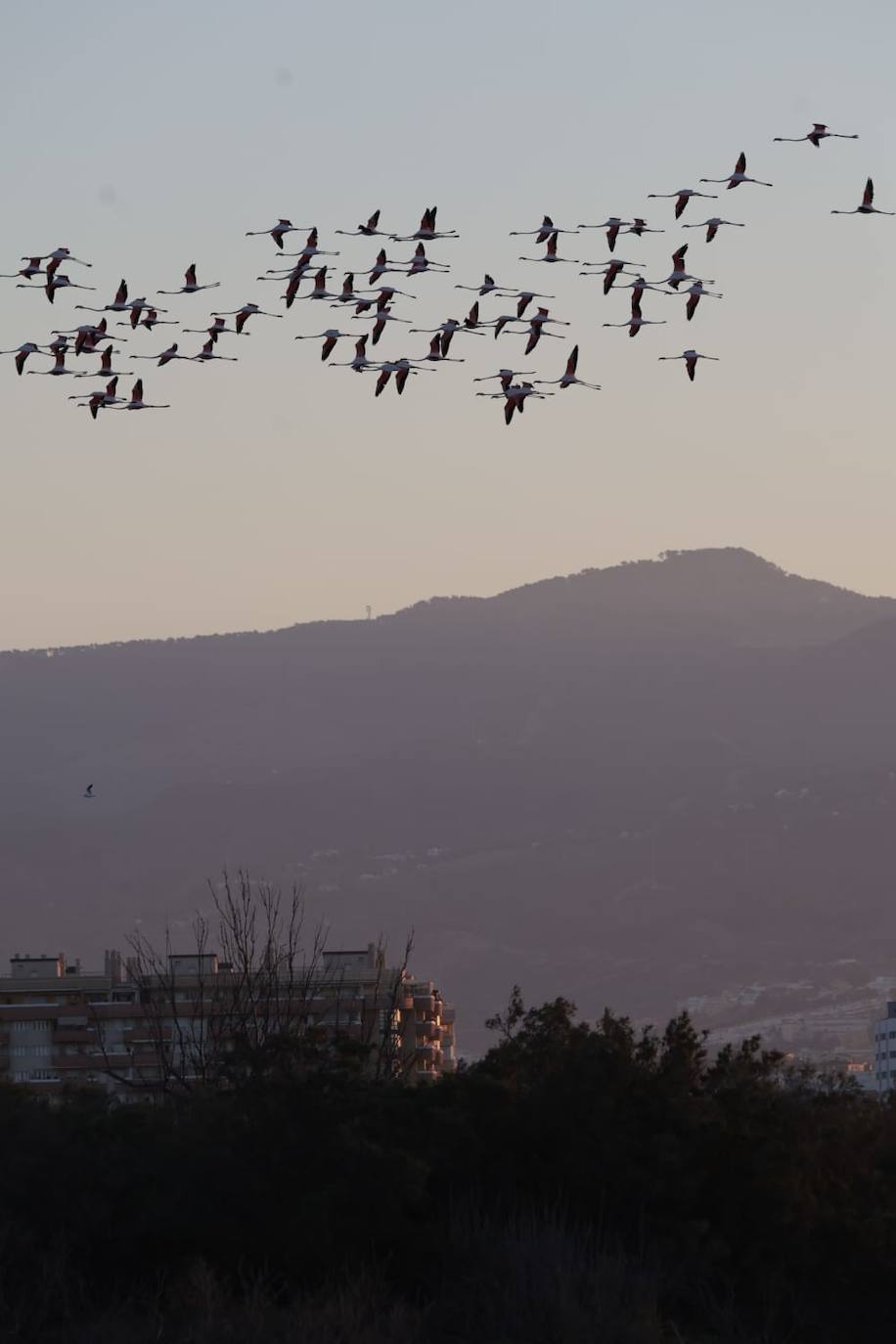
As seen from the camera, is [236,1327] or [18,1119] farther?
[18,1119]

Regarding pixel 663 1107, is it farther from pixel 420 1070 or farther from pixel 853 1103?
pixel 420 1070

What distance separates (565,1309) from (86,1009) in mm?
94189

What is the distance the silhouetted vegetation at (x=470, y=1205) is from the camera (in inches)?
1962

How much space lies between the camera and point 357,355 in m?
62.9

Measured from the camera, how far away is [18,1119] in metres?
56.5

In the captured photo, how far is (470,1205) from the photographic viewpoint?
174 ft

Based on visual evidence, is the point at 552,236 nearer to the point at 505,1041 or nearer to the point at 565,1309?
the point at 505,1041

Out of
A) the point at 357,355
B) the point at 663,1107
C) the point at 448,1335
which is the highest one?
the point at 357,355

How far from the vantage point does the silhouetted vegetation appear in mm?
49844

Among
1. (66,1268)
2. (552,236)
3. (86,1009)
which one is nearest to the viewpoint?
(66,1268)

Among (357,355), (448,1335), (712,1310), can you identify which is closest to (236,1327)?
(448,1335)

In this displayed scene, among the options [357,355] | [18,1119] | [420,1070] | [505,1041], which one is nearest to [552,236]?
[357,355]

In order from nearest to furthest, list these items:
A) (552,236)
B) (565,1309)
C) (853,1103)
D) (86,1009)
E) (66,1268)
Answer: (565,1309) < (66,1268) < (853,1103) < (552,236) < (86,1009)

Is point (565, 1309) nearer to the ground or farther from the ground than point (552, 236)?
nearer to the ground
